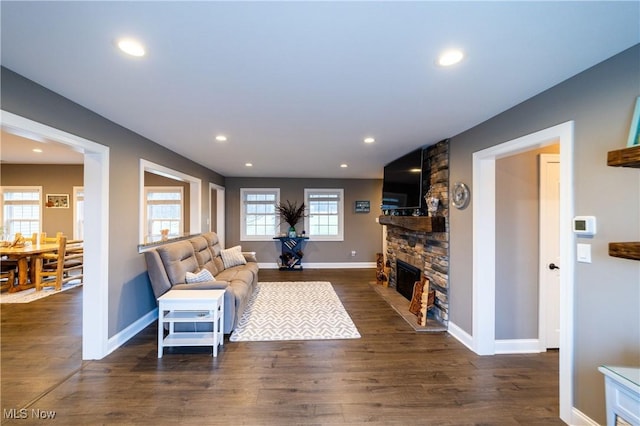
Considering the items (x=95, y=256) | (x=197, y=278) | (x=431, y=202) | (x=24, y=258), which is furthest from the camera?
(x=24, y=258)

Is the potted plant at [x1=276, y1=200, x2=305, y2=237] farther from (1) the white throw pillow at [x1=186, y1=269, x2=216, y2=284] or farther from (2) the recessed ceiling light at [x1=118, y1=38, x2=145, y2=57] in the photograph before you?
(2) the recessed ceiling light at [x1=118, y1=38, x2=145, y2=57]

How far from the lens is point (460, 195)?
3.08m

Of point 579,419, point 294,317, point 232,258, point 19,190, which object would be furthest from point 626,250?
point 19,190

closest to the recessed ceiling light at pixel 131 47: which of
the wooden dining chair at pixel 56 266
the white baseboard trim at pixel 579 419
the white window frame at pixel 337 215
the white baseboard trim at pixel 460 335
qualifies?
the white baseboard trim at pixel 579 419

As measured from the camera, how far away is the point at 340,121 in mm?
2758

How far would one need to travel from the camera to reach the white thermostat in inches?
66.5

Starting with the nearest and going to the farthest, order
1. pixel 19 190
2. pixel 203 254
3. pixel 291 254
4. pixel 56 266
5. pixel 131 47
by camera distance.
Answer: pixel 131 47, pixel 203 254, pixel 56 266, pixel 19 190, pixel 291 254

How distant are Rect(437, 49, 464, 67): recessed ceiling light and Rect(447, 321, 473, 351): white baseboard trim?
111 inches

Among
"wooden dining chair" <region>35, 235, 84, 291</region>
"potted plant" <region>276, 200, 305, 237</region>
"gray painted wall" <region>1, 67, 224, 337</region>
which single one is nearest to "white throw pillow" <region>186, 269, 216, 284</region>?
"gray painted wall" <region>1, 67, 224, 337</region>

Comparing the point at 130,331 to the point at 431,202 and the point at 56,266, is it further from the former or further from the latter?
the point at 431,202

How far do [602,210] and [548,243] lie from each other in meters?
1.43

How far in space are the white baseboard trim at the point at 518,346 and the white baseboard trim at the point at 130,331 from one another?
417cm

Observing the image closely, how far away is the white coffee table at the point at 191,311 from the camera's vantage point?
2.68m

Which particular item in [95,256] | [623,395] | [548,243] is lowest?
[623,395]
